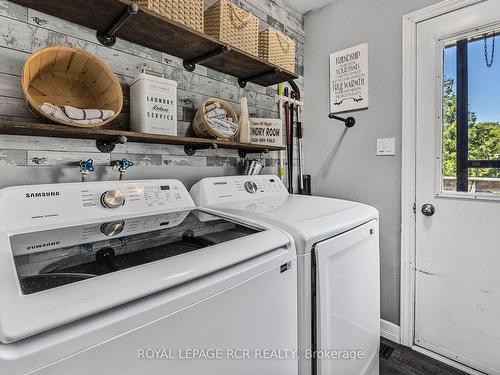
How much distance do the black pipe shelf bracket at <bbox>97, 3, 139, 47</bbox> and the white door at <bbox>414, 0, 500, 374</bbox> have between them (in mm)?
1732

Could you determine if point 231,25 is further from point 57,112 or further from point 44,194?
point 44,194

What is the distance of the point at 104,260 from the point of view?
73cm

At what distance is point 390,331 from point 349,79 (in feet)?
6.17

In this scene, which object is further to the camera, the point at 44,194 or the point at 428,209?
the point at 428,209

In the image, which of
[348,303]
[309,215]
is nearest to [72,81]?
[309,215]

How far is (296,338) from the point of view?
3.23 ft

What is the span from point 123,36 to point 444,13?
1.87 metres

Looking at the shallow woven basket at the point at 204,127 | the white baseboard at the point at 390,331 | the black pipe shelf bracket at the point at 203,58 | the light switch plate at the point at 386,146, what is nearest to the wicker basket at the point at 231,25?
the black pipe shelf bracket at the point at 203,58

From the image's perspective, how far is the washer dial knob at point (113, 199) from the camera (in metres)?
1.12

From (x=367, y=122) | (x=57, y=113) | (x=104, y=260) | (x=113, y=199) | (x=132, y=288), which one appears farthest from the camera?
(x=367, y=122)

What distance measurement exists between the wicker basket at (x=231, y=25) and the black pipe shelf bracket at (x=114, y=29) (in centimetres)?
51

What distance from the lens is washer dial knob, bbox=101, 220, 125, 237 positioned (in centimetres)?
96

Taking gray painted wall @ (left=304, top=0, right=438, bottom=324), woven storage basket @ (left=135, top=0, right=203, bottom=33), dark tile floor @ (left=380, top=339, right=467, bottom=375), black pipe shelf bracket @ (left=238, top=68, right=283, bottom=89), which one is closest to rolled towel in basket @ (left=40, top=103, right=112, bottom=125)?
woven storage basket @ (left=135, top=0, right=203, bottom=33)

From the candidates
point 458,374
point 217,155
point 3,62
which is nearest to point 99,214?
point 3,62
